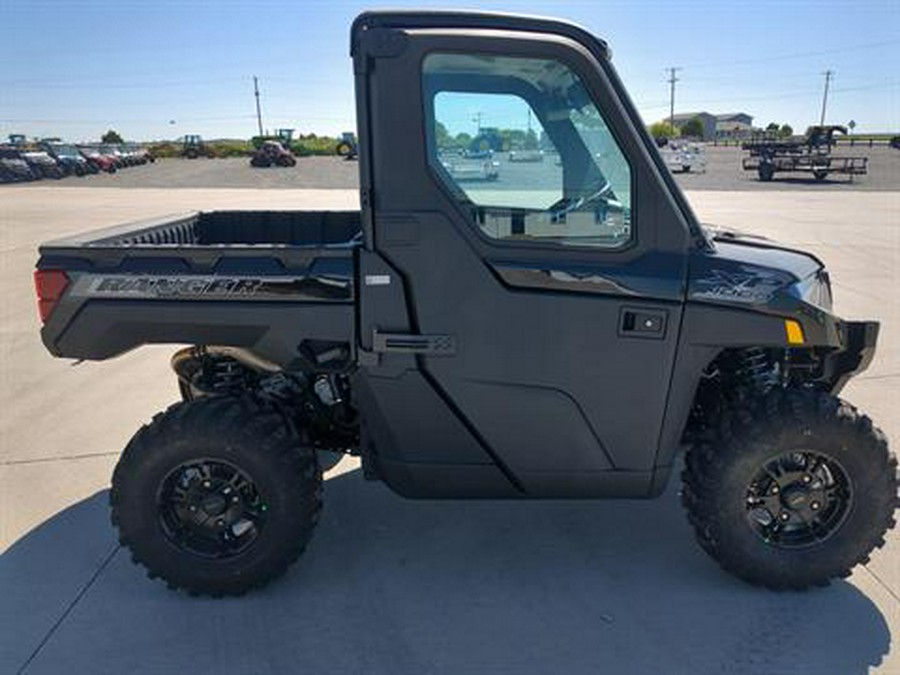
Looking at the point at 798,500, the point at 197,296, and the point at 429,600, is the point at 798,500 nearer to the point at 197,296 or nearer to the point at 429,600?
the point at 429,600

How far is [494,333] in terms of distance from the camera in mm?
2688

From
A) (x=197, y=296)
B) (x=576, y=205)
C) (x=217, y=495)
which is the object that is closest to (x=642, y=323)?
(x=576, y=205)

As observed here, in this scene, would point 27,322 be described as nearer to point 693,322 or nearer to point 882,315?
point 693,322

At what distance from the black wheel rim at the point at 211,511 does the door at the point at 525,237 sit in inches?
35.1

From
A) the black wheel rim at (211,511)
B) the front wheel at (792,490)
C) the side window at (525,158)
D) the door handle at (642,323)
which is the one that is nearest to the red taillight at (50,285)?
the black wheel rim at (211,511)

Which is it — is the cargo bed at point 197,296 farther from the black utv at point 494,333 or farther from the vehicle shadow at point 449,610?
the vehicle shadow at point 449,610

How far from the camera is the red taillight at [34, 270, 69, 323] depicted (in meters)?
2.81

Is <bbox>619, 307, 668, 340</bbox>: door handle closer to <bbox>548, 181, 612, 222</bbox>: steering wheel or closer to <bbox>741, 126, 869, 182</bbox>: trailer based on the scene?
<bbox>548, 181, 612, 222</bbox>: steering wheel

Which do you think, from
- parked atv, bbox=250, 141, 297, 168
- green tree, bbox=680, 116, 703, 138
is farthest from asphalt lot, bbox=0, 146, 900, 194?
green tree, bbox=680, 116, 703, 138

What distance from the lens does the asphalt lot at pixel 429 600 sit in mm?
2578

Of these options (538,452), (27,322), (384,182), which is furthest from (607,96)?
(27,322)

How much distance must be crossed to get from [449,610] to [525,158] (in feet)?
6.22

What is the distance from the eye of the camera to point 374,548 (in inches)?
130

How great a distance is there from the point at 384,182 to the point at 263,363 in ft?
3.22
